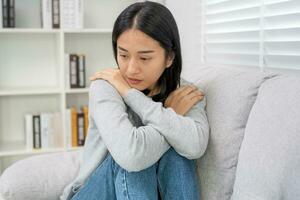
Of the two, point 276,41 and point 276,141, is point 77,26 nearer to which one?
point 276,41

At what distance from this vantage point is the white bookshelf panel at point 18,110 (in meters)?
2.89

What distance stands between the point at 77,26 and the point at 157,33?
146 cm

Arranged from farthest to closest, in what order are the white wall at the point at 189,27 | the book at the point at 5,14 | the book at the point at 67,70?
1. the book at the point at 67,70
2. the book at the point at 5,14
3. the white wall at the point at 189,27

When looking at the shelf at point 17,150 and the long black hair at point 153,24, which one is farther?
→ the shelf at point 17,150

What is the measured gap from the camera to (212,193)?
134 centimetres

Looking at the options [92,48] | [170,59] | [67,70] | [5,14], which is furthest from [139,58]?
[92,48]

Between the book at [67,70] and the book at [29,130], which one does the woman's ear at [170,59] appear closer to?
the book at [67,70]

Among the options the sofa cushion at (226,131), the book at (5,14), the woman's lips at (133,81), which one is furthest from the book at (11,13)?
the sofa cushion at (226,131)

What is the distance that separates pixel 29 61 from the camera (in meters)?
2.88

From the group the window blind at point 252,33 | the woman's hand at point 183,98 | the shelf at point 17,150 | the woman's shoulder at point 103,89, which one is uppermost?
the window blind at point 252,33

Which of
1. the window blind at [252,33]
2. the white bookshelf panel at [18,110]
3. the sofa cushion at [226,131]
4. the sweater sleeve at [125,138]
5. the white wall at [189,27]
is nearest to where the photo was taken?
the sweater sleeve at [125,138]

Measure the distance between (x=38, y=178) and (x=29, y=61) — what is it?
4.99 ft

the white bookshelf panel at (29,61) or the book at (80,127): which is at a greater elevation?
the white bookshelf panel at (29,61)

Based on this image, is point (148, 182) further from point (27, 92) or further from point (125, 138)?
point (27, 92)
